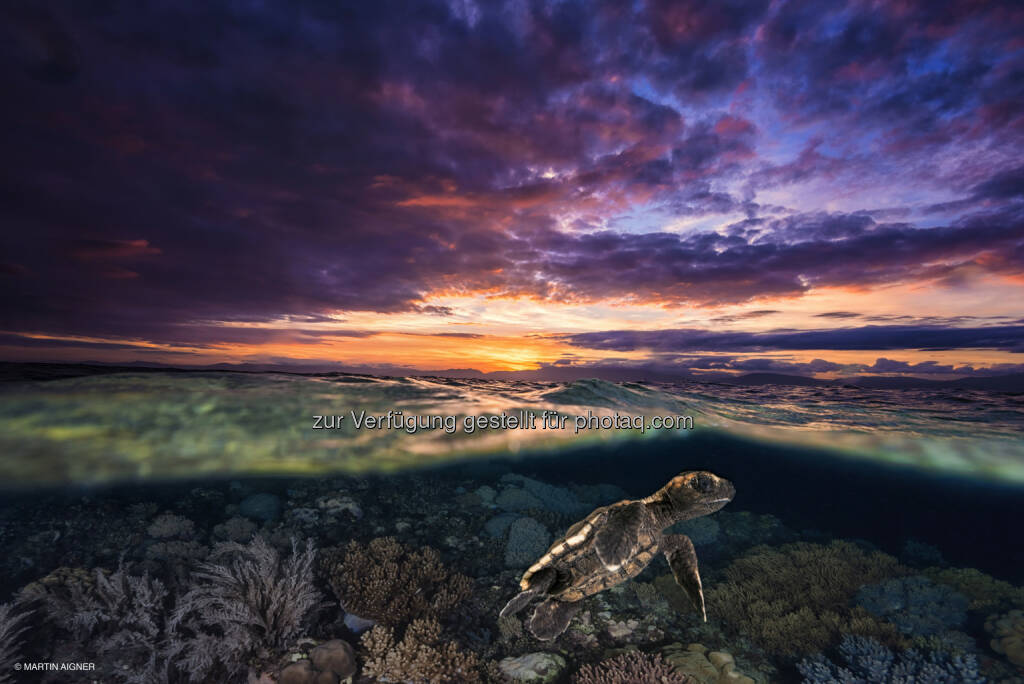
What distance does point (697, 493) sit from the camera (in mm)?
4527

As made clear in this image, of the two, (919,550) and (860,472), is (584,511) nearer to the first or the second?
Result: (919,550)

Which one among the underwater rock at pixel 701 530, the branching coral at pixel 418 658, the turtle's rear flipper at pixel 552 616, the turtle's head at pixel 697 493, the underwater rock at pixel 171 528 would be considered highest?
the turtle's head at pixel 697 493

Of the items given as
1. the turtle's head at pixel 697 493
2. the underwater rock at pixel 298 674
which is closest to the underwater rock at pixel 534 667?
the underwater rock at pixel 298 674

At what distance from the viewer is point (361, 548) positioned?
890cm

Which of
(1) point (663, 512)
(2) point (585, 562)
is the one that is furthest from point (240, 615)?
(1) point (663, 512)

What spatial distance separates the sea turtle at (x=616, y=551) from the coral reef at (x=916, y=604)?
24.5ft

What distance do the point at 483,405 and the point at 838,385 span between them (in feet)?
52.4

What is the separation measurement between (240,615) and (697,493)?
7.47 meters

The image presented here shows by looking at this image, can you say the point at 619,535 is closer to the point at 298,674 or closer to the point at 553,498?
the point at 298,674

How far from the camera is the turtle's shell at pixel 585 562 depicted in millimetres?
4137

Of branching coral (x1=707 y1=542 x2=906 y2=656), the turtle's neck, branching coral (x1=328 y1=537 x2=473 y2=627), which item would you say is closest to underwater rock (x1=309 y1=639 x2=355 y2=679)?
branching coral (x1=328 y1=537 x2=473 y2=627)

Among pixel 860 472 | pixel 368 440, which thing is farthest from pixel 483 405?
pixel 860 472

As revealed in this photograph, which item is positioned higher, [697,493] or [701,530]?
[697,493]

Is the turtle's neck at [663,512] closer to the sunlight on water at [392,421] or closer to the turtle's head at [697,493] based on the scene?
the turtle's head at [697,493]
